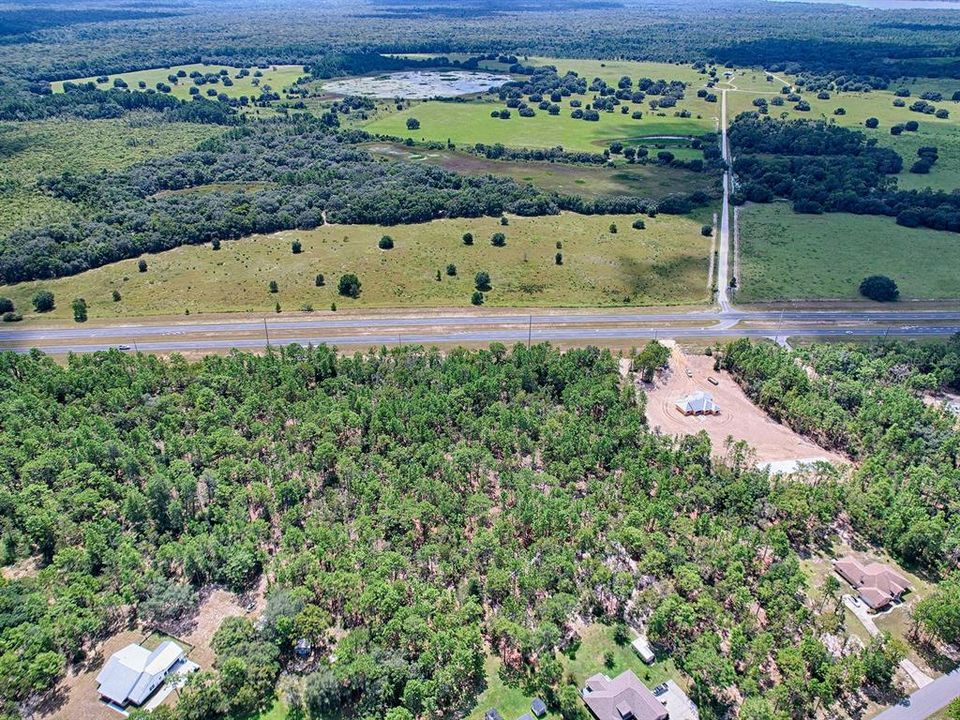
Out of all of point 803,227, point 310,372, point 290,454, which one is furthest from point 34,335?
point 803,227

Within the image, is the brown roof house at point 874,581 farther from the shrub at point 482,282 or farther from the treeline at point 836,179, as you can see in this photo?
the treeline at point 836,179

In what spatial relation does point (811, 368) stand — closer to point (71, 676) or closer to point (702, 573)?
point (702, 573)

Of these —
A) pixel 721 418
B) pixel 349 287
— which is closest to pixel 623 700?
pixel 721 418

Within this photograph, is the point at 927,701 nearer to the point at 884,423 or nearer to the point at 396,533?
the point at 884,423

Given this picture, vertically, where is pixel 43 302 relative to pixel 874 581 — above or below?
above

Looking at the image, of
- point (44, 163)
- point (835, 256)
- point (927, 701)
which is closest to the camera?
point (927, 701)

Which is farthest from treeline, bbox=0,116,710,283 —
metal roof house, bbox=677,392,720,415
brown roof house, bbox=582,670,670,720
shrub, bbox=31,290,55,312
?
brown roof house, bbox=582,670,670,720

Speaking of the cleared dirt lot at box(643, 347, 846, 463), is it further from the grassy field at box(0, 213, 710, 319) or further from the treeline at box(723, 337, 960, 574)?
the grassy field at box(0, 213, 710, 319)
